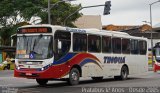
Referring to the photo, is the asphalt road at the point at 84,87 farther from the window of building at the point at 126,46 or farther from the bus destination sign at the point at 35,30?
the window of building at the point at 126,46

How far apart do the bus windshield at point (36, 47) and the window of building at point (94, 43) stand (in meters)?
3.50

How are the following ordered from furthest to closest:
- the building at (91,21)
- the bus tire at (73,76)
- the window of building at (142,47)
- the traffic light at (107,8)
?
1. the building at (91,21)
2. the traffic light at (107,8)
3. the window of building at (142,47)
4. the bus tire at (73,76)

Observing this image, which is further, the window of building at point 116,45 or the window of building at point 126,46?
the window of building at point 126,46

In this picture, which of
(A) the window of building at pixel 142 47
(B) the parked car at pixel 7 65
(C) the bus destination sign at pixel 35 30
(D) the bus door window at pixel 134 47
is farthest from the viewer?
(B) the parked car at pixel 7 65

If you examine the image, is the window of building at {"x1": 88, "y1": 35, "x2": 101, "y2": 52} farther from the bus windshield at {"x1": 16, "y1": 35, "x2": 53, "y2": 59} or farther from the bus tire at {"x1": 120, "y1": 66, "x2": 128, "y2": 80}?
the bus tire at {"x1": 120, "y1": 66, "x2": 128, "y2": 80}

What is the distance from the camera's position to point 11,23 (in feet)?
228

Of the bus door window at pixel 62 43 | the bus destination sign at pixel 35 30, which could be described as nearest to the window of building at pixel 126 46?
the bus door window at pixel 62 43

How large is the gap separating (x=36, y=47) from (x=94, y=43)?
441 cm

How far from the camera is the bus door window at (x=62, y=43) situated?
21984mm

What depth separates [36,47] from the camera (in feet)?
71.5

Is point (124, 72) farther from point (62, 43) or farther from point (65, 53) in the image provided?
point (62, 43)

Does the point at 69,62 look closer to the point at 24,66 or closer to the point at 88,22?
the point at 24,66

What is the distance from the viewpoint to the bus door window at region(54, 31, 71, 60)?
866 inches

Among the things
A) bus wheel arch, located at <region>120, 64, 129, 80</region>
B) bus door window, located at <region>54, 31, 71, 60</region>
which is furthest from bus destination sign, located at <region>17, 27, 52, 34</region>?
bus wheel arch, located at <region>120, 64, 129, 80</region>
